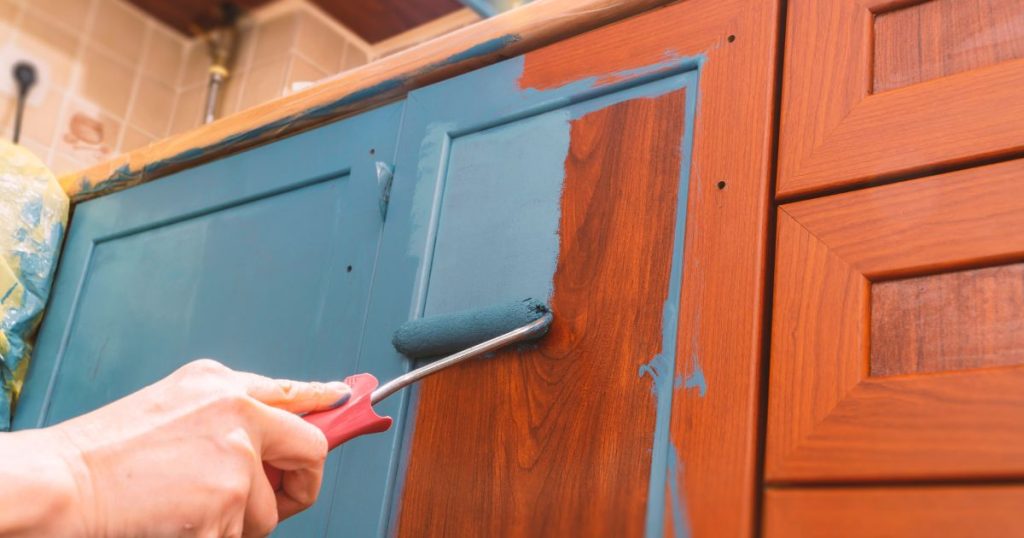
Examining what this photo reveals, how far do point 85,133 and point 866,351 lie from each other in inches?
72.8

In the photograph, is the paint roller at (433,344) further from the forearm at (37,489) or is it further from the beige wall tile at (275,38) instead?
the beige wall tile at (275,38)

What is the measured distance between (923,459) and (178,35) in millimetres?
2101

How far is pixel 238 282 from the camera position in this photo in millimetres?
1127

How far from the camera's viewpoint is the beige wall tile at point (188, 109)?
7.25ft

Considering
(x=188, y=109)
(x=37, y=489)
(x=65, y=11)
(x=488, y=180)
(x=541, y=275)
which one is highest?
(x=65, y=11)

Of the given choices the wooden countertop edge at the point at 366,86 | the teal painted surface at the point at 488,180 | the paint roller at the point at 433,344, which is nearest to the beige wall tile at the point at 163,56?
the wooden countertop edge at the point at 366,86

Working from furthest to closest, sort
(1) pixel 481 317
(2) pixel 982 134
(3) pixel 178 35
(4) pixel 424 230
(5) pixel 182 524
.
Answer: (3) pixel 178 35, (4) pixel 424 230, (1) pixel 481 317, (2) pixel 982 134, (5) pixel 182 524

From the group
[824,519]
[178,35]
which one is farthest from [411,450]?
[178,35]

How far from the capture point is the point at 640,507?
Result: 71 cm

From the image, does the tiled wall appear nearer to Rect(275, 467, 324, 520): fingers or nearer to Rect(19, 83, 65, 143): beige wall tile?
Rect(19, 83, 65, 143): beige wall tile

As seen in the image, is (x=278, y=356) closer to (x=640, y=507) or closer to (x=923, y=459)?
→ (x=640, y=507)

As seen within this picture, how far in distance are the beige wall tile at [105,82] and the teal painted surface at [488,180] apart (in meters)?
1.35

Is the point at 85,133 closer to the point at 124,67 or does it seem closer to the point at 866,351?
the point at 124,67

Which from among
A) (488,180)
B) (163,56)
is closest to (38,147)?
(163,56)
